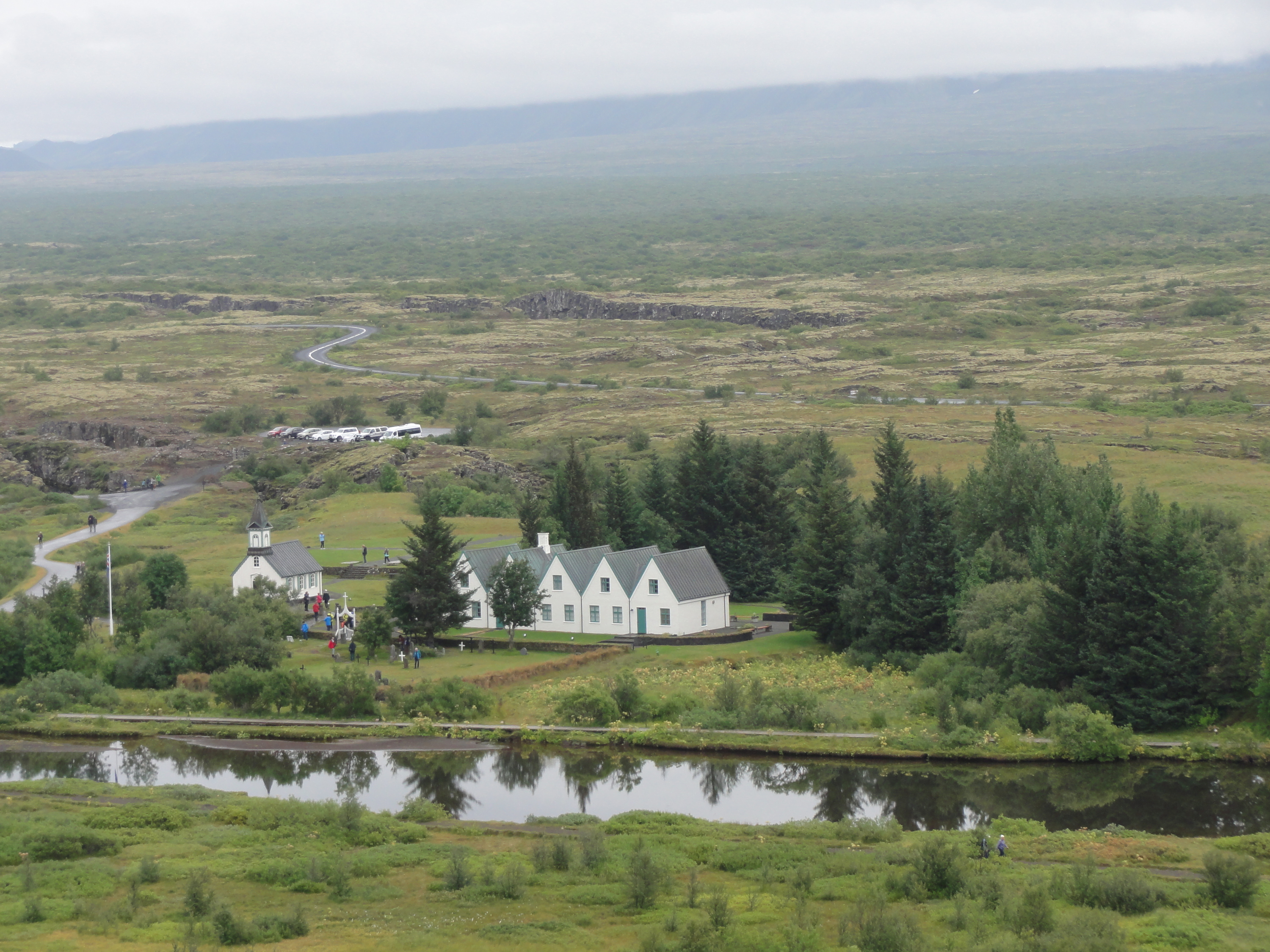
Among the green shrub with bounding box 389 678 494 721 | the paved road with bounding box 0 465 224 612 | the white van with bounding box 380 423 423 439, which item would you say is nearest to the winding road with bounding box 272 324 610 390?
the white van with bounding box 380 423 423 439

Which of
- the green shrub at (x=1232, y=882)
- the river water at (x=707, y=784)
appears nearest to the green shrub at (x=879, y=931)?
the green shrub at (x=1232, y=882)

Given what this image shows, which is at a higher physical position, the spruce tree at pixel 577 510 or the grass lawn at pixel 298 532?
the spruce tree at pixel 577 510

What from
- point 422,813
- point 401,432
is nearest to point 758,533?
point 422,813

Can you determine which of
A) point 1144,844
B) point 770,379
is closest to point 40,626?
point 1144,844

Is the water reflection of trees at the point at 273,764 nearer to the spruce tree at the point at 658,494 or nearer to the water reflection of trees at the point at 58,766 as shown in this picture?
the water reflection of trees at the point at 58,766

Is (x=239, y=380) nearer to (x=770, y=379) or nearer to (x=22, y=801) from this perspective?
(x=770, y=379)

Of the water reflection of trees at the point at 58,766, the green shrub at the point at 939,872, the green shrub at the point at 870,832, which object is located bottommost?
the water reflection of trees at the point at 58,766
